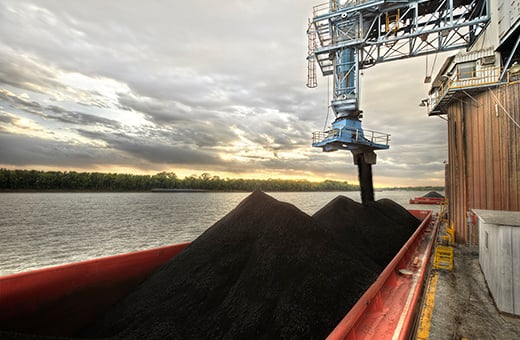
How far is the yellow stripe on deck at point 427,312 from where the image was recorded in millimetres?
3216

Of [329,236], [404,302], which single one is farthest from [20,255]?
[404,302]

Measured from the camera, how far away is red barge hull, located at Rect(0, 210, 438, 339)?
252cm

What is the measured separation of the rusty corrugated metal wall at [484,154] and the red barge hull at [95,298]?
6055 mm

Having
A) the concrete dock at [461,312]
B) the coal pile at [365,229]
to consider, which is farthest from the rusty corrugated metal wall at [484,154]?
the concrete dock at [461,312]

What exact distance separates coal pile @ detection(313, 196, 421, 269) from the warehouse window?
6783 mm

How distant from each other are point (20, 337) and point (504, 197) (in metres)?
11.2

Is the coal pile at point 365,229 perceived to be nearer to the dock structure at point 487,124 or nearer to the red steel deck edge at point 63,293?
the dock structure at point 487,124

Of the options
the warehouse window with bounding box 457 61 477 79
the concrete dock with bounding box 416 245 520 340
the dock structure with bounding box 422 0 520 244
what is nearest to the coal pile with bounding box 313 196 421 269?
the concrete dock with bounding box 416 245 520 340

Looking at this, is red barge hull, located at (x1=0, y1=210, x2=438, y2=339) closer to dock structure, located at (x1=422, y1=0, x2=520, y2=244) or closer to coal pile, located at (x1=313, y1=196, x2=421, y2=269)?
coal pile, located at (x1=313, y1=196, x2=421, y2=269)

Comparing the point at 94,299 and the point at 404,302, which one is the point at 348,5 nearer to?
the point at 404,302

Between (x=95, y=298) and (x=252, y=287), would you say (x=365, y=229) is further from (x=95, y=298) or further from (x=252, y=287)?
(x=95, y=298)

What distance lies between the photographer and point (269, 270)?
319 cm

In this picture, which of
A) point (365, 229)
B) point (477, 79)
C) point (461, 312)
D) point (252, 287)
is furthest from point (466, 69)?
point (252, 287)

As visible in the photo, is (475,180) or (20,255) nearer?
(475,180)
